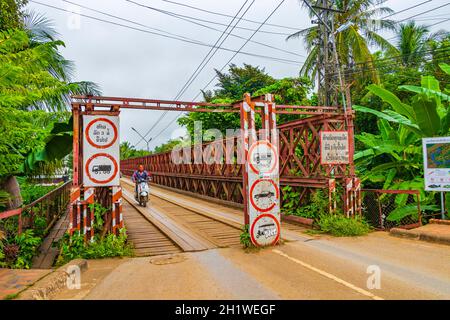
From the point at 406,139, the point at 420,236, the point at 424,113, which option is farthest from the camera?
the point at 406,139

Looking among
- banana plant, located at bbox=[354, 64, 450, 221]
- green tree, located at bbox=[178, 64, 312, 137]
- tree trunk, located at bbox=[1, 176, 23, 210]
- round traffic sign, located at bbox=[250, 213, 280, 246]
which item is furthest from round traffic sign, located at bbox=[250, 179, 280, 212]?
green tree, located at bbox=[178, 64, 312, 137]

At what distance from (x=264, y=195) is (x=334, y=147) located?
299 cm

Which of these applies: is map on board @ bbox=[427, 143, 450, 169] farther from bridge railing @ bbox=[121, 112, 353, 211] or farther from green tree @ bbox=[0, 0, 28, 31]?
green tree @ bbox=[0, 0, 28, 31]

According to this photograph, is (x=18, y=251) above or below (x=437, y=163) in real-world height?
below

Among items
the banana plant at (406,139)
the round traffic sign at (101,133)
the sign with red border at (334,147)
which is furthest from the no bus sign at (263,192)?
the banana plant at (406,139)

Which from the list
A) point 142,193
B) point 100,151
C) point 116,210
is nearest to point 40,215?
point 116,210

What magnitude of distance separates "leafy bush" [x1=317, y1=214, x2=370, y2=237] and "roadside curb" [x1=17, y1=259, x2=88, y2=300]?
599 cm

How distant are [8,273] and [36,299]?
1.45 meters

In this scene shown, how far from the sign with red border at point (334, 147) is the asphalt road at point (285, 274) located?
2.47m

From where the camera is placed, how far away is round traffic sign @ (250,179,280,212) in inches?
278

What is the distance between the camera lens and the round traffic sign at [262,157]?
7047 mm

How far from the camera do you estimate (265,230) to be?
7.12 metres

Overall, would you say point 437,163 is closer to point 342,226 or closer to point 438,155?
point 438,155
